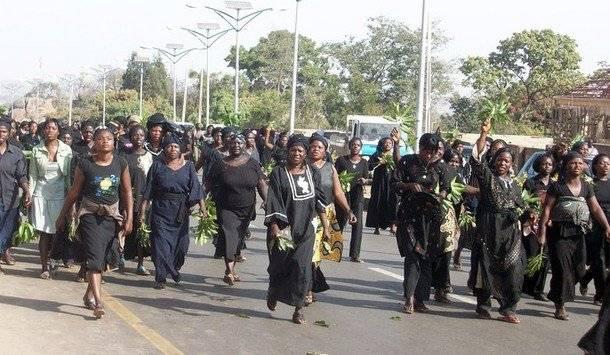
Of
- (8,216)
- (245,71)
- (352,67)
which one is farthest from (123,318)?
(245,71)

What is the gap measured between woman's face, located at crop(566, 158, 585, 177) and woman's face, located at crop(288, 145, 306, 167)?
2599 millimetres

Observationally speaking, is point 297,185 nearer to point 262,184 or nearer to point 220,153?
point 262,184

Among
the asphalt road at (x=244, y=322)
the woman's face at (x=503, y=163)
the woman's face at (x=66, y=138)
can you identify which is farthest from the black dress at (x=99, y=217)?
the woman's face at (x=66, y=138)

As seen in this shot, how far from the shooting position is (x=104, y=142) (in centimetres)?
949

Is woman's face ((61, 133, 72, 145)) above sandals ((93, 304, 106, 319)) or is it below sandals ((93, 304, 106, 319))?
above

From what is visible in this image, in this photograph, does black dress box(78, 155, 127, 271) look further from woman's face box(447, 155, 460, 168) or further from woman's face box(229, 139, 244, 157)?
woman's face box(447, 155, 460, 168)

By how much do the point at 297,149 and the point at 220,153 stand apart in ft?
15.8

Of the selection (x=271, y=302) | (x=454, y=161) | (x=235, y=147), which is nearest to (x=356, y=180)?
(x=454, y=161)

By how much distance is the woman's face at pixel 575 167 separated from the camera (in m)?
10.4

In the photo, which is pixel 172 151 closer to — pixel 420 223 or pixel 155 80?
pixel 420 223

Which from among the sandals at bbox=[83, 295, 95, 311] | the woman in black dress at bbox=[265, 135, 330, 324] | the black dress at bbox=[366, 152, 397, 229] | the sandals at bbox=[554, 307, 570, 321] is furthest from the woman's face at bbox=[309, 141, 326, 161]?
the black dress at bbox=[366, 152, 397, 229]

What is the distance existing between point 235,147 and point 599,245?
3916 mm

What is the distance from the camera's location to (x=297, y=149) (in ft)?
31.5

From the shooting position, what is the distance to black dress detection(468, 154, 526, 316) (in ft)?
33.1
